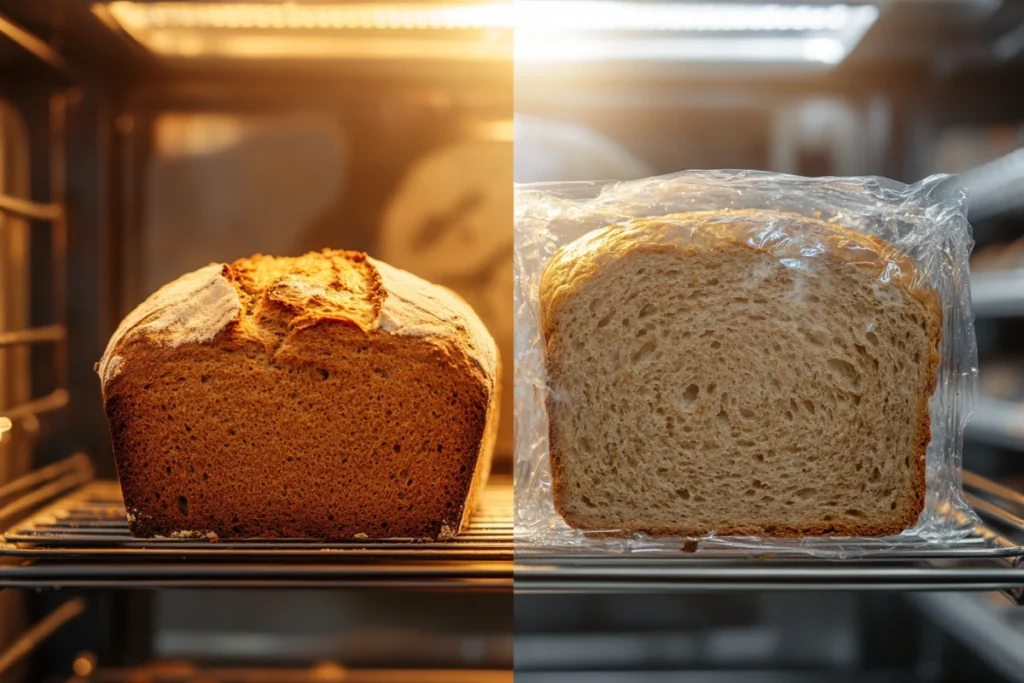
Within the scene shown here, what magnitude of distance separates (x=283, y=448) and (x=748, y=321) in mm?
→ 508

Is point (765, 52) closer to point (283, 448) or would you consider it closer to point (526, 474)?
point (526, 474)

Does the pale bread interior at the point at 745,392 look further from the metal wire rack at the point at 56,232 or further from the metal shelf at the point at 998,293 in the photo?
the metal wire rack at the point at 56,232

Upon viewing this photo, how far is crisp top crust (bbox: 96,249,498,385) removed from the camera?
0.85 metres

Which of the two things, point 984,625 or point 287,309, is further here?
point 984,625

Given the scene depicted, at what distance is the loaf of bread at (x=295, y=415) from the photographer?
850mm

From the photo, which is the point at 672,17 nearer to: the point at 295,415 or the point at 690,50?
the point at 690,50

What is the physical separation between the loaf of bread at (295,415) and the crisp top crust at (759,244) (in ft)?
0.51

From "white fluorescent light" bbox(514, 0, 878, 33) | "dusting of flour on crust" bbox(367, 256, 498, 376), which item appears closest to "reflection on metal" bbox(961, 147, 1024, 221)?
"white fluorescent light" bbox(514, 0, 878, 33)

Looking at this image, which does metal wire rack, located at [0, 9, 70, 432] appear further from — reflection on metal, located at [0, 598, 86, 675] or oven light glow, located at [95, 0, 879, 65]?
reflection on metal, located at [0, 598, 86, 675]

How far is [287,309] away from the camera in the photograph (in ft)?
2.81

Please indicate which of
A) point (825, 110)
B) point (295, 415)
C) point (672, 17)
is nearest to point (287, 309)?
point (295, 415)

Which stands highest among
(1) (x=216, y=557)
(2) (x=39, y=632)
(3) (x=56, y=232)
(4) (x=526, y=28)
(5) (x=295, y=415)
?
(4) (x=526, y=28)

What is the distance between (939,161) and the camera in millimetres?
1088

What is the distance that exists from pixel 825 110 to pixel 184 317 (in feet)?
2.88
